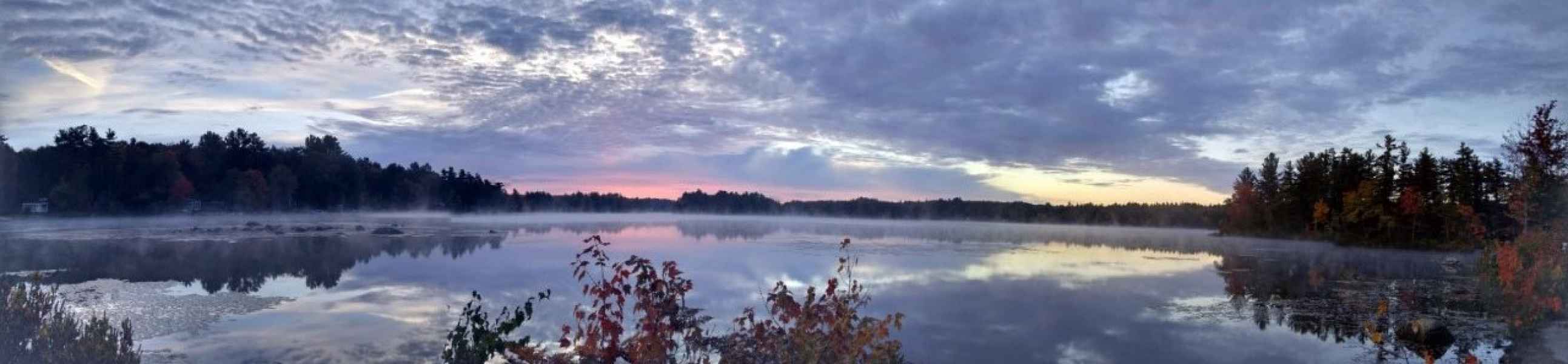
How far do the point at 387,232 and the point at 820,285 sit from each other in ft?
Result: 118

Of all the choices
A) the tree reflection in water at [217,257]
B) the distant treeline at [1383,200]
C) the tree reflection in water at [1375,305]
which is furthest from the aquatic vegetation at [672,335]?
the distant treeline at [1383,200]

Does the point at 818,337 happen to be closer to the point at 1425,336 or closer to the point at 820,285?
the point at 1425,336

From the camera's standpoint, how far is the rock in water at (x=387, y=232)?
46575mm

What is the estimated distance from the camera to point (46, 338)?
8.23 metres

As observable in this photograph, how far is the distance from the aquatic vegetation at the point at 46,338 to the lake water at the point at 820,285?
1.88 m

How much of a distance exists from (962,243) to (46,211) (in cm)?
6886

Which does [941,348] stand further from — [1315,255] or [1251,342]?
[1315,255]

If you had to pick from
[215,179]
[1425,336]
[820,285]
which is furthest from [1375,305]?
[215,179]

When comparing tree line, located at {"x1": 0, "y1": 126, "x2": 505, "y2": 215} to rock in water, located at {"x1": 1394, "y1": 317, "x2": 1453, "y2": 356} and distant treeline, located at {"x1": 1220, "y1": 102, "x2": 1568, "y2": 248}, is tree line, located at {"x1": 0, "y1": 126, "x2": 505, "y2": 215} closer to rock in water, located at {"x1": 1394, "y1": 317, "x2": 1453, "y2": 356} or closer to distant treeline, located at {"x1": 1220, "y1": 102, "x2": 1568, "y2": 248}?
rock in water, located at {"x1": 1394, "y1": 317, "x2": 1453, "y2": 356}

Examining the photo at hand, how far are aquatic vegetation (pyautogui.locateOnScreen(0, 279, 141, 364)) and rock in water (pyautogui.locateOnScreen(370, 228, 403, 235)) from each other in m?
39.9

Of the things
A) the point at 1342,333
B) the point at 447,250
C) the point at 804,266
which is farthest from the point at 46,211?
the point at 1342,333

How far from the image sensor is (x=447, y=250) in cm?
3288

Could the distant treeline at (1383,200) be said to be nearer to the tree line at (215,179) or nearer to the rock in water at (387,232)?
the rock in water at (387,232)

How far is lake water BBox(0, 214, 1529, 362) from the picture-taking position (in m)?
12.6
